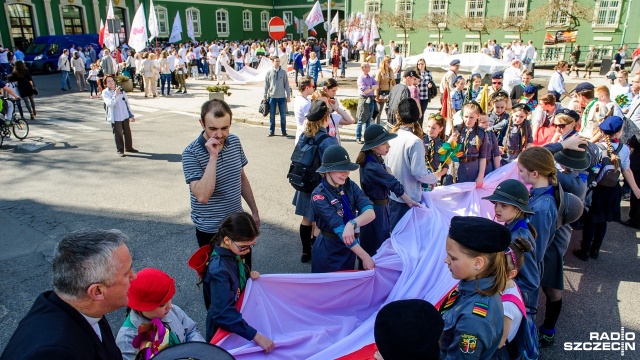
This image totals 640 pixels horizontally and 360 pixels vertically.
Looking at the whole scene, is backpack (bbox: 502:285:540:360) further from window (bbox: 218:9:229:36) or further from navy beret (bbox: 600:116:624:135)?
window (bbox: 218:9:229:36)

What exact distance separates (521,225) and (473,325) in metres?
1.42

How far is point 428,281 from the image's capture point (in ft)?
13.0

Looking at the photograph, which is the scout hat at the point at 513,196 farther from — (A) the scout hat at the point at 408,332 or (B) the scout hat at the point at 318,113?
(B) the scout hat at the point at 318,113

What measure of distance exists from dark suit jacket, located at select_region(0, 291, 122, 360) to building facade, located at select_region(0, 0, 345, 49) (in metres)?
26.3

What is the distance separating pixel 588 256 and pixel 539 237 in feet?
9.02

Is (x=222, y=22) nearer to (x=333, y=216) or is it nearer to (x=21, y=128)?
(x=21, y=128)

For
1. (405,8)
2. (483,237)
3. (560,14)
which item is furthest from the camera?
(405,8)

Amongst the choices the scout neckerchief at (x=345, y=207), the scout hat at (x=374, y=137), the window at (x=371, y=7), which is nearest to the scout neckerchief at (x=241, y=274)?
the scout neckerchief at (x=345, y=207)

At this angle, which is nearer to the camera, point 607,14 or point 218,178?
point 218,178

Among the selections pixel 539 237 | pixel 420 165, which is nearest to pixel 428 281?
pixel 539 237

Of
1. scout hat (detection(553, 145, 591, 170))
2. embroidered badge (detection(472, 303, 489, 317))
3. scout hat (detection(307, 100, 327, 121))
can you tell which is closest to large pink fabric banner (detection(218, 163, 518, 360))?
embroidered badge (detection(472, 303, 489, 317))

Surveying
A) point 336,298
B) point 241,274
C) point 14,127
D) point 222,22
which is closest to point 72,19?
point 222,22

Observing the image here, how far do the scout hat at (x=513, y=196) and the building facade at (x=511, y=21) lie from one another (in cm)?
3212

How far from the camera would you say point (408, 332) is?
1.90 m
